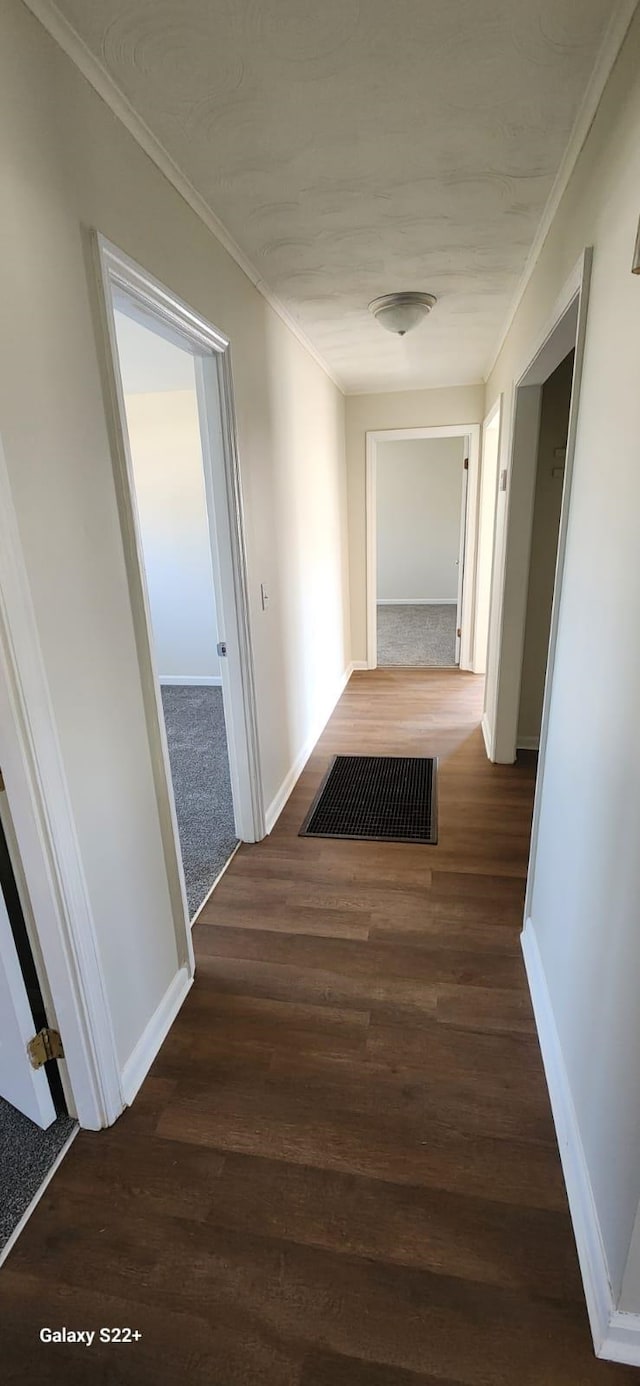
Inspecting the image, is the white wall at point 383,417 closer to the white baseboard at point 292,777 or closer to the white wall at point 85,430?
the white baseboard at point 292,777

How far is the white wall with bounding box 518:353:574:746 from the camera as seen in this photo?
3.09m

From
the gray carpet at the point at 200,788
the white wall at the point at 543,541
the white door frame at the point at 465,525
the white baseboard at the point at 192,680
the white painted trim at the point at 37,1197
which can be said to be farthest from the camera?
the white baseboard at the point at 192,680

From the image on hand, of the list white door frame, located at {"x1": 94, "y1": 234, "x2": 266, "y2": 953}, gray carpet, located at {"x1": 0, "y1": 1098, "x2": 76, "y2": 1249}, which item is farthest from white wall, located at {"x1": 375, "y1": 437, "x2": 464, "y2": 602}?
gray carpet, located at {"x1": 0, "y1": 1098, "x2": 76, "y2": 1249}

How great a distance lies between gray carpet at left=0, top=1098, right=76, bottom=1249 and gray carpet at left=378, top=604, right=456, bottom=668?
14.6ft

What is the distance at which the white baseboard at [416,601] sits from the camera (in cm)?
827

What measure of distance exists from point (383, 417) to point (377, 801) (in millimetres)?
3240

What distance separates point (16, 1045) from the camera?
4.60 ft

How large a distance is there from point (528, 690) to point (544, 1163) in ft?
8.26

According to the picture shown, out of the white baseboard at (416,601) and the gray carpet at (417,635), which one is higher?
the white baseboard at (416,601)

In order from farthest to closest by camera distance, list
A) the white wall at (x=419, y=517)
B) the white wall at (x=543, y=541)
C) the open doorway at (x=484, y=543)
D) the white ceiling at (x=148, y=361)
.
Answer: the white wall at (x=419, y=517)
the open doorway at (x=484, y=543)
the white wall at (x=543, y=541)
the white ceiling at (x=148, y=361)

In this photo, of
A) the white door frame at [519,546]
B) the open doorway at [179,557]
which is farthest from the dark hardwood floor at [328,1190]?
the open doorway at [179,557]

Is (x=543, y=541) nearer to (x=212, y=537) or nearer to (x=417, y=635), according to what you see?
(x=212, y=537)

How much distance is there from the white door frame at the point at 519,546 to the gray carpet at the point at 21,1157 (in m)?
1.60

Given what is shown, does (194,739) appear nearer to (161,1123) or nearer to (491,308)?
(161,1123)
